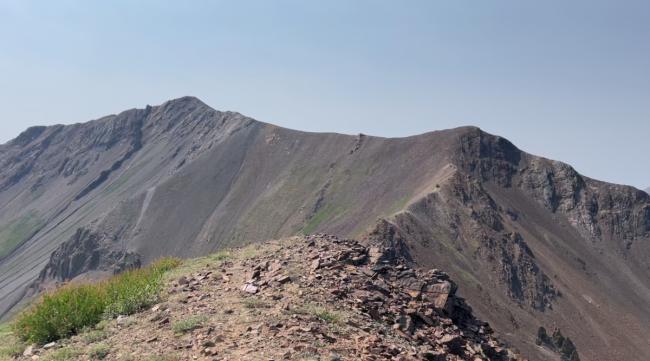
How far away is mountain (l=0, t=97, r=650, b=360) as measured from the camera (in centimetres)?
7450

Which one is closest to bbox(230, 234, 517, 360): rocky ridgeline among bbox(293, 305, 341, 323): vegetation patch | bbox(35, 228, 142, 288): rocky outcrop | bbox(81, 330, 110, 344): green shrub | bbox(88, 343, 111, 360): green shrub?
bbox(293, 305, 341, 323): vegetation patch

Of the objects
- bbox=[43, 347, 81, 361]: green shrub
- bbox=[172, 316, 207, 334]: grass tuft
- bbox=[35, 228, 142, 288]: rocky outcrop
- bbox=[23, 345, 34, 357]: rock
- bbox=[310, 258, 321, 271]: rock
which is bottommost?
bbox=[35, 228, 142, 288]: rocky outcrop

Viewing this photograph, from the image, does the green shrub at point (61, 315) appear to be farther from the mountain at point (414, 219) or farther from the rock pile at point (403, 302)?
the mountain at point (414, 219)

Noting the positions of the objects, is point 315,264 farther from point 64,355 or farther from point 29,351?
point 29,351

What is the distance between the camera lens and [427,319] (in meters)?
13.2

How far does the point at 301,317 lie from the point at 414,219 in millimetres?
65605

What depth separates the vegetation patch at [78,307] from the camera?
44.0ft

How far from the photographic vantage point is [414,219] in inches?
2975

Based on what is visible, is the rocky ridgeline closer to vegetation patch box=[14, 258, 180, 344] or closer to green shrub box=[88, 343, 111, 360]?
vegetation patch box=[14, 258, 180, 344]

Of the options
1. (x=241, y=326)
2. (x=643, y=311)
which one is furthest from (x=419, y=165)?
(x=241, y=326)

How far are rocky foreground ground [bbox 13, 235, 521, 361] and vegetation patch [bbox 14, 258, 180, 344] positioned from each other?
533 mm

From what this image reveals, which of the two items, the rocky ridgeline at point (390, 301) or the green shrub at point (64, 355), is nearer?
the green shrub at point (64, 355)

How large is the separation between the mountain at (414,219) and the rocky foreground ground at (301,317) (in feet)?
161

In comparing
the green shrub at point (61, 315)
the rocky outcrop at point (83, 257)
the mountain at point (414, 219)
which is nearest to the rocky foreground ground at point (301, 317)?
the green shrub at point (61, 315)
